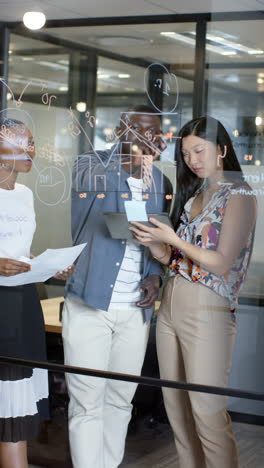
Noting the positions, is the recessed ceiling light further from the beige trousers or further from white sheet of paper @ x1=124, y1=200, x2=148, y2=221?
the beige trousers

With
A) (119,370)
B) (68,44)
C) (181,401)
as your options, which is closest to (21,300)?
(119,370)

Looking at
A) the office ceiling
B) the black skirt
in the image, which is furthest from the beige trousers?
the office ceiling

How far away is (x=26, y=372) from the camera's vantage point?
3369 millimetres

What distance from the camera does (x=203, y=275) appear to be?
2.86 metres

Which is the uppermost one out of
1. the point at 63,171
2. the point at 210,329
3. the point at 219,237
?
the point at 63,171

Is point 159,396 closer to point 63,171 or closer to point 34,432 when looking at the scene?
point 34,432

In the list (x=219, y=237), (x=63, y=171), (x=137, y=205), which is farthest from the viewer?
(x=63, y=171)

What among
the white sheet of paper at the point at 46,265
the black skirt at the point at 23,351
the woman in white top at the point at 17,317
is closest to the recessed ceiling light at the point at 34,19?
the woman in white top at the point at 17,317

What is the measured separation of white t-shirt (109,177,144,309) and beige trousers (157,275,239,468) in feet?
0.48

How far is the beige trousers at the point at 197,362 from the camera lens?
2896mm

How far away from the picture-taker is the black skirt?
3.34 m

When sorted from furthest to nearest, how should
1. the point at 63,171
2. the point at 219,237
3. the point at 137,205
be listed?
the point at 63,171 < the point at 137,205 < the point at 219,237

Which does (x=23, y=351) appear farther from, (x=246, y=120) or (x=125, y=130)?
(x=246, y=120)

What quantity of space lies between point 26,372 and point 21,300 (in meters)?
0.33
